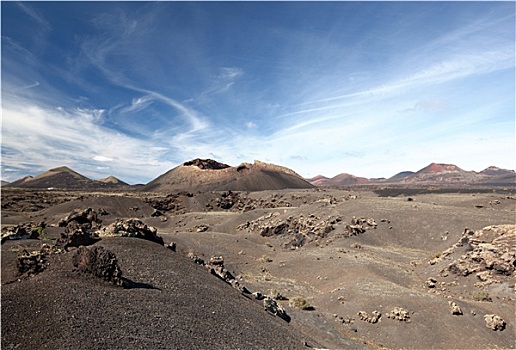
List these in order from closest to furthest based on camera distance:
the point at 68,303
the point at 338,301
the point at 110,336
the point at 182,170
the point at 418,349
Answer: the point at 110,336 → the point at 68,303 → the point at 418,349 → the point at 338,301 → the point at 182,170

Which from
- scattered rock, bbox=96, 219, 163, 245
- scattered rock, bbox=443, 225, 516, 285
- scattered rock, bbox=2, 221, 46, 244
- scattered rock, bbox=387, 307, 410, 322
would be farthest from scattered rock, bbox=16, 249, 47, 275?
scattered rock, bbox=443, 225, 516, 285

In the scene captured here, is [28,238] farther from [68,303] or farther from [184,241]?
[68,303]

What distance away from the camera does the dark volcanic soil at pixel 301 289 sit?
781cm

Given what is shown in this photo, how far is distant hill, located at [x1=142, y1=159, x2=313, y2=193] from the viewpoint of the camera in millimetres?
107125

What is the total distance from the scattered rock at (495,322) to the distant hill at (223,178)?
295ft

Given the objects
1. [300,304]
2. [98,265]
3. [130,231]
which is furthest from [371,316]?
[130,231]

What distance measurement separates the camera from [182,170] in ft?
437

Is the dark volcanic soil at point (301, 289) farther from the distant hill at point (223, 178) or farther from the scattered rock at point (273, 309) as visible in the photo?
the distant hill at point (223, 178)

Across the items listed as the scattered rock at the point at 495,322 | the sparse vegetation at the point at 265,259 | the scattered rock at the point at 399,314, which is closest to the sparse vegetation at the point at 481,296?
the scattered rock at the point at 495,322

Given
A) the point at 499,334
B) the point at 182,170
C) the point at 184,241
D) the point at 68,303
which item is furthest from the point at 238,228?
the point at 182,170

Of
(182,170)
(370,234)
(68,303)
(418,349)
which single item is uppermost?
(182,170)

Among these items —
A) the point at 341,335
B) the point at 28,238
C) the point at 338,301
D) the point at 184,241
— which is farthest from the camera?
the point at 184,241

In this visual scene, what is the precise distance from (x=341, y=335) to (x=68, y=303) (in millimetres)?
10835

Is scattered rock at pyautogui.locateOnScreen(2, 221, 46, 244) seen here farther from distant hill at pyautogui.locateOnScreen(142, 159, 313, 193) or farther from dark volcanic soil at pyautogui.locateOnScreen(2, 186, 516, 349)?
distant hill at pyautogui.locateOnScreen(142, 159, 313, 193)
